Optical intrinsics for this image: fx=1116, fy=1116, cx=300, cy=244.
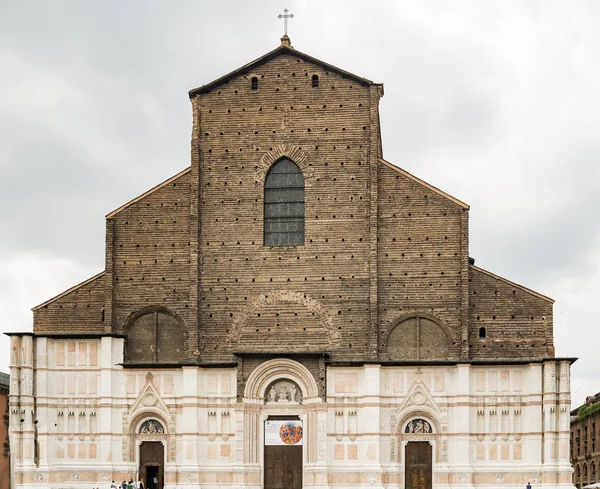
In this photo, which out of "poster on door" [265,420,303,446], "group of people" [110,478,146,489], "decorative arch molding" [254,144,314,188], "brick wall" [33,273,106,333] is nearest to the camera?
"group of people" [110,478,146,489]

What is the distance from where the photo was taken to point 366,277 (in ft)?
111

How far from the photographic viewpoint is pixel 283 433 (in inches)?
1321

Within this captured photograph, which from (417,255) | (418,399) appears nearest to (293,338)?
(418,399)

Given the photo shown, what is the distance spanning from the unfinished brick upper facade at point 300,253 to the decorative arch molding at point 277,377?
0.54m

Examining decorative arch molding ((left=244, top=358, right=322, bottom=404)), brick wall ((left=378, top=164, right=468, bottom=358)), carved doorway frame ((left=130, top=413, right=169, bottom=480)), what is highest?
brick wall ((left=378, top=164, right=468, bottom=358))

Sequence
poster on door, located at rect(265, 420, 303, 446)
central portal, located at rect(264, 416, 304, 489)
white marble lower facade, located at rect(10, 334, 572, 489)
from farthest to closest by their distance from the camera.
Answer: poster on door, located at rect(265, 420, 303, 446)
central portal, located at rect(264, 416, 304, 489)
white marble lower facade, located at rect(10, 334, 572, 489)

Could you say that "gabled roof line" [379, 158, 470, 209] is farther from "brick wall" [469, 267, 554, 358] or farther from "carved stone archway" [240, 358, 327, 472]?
"carved stone archway" [240, 358, 327, 472]

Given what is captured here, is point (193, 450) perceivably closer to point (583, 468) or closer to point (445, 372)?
point (445, 372)

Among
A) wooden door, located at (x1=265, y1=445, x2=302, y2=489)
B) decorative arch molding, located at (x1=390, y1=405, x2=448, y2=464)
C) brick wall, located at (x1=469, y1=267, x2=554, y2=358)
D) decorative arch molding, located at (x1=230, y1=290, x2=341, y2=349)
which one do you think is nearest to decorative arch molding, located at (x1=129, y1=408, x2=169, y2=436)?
decorative arch molding, located at (x1=230, y1=290, x2=341, y2=349)

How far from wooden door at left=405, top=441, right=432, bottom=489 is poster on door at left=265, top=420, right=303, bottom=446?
3.29 meters

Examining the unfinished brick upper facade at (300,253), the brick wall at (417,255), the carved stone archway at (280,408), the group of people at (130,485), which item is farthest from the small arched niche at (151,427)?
the brick wall at (417,255)

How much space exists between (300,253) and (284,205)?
1.64 metres

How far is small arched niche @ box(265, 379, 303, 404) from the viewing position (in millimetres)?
33656

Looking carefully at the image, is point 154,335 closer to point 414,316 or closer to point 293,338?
point 293,338
